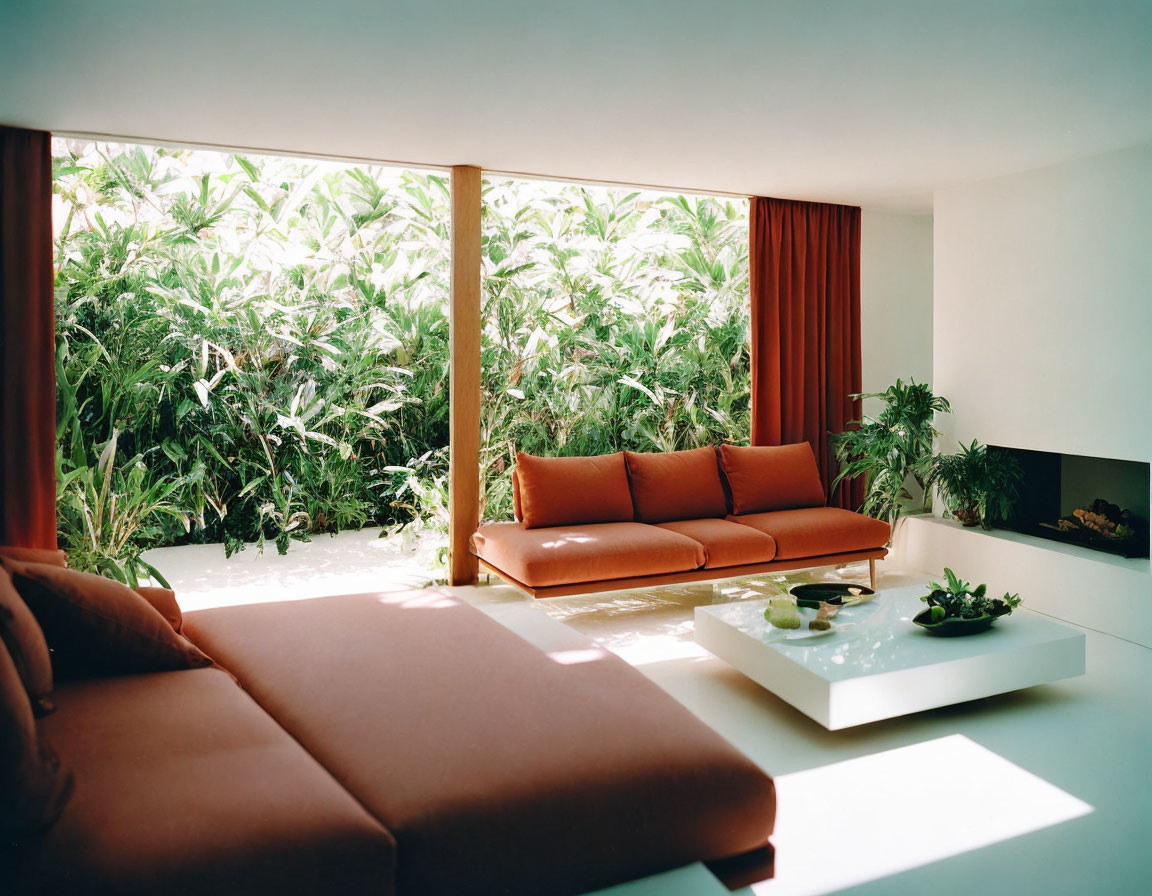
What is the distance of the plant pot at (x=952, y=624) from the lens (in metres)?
3.69

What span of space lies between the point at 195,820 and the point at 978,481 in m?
4.81

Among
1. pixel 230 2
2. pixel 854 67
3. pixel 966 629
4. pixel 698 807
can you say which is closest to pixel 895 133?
pixel 854 67

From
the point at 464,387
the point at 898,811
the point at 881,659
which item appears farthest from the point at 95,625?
the point at 464,387

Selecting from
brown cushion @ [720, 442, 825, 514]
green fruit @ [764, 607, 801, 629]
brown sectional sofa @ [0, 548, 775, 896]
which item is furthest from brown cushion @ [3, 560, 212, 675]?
brown cushion @ [720, 442, 825, 514]

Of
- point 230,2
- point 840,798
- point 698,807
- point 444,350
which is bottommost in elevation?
point 840,798

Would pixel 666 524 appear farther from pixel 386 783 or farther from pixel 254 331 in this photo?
pixel 386 783

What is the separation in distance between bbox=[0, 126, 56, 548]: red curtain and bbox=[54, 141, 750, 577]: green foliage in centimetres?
131

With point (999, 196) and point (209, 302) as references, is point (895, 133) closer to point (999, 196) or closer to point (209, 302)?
point (999, 196)

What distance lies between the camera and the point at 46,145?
4504 millimetres

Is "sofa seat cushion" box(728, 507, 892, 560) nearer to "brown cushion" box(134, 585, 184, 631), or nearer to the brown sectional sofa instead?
the brown sectional sofa

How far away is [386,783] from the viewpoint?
6.55 ft

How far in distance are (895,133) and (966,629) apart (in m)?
2.33

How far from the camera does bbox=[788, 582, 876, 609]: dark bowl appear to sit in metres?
4.00

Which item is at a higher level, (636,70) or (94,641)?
(636,70)
